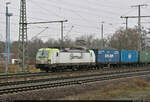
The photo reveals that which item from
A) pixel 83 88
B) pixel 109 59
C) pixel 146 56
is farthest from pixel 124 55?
pixel 83 88

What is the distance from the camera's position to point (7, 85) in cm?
1888

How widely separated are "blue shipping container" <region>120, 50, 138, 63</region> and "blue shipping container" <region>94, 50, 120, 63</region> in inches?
48.9

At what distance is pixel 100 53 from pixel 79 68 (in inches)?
192

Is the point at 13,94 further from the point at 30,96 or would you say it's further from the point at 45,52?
the point at 45,52

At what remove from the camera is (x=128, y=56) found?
150ft

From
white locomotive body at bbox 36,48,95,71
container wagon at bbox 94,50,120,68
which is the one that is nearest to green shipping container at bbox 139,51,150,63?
container wagon at bbox 94,50,120,68

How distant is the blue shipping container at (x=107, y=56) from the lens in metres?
39.7

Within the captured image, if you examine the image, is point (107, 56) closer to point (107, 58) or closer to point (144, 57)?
point (107, 58)

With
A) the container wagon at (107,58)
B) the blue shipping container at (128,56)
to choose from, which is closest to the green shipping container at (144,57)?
the blue shipping container at (128,56)

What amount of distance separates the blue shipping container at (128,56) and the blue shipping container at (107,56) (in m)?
1.24

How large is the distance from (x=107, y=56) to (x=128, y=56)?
6.48 metres

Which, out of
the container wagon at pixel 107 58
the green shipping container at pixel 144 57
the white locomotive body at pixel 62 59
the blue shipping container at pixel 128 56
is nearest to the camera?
the white locomotive body at pixel 62 59

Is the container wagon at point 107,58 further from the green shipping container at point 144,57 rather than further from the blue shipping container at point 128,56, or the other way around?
the green shipping container at point 144,57

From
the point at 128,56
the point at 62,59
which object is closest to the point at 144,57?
the point at 128,56
